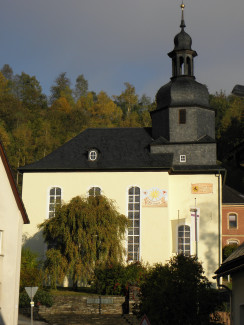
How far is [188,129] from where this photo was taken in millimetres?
34844

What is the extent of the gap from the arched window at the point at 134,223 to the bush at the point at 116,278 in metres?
4.30

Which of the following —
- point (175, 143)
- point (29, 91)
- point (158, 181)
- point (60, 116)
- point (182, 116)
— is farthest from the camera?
point (29, 91)

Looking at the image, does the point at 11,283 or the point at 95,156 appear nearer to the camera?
the point at 11,283

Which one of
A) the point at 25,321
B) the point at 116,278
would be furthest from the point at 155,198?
the point at 25,321

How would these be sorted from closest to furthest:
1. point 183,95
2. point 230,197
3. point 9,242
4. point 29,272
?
point 9,242
point 29,272
point 183,95
point 230,197

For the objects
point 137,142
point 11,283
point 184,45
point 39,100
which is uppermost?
point 39,100

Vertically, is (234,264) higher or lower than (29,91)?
lower

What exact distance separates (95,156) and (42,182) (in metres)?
3.59

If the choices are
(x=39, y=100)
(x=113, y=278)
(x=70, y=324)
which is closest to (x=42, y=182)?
(x=113, y=278)

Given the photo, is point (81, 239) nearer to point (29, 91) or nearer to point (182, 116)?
point (182, 116)

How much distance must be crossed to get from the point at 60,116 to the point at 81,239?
45939 mm

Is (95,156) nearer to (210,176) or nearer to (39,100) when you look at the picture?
(210,176)

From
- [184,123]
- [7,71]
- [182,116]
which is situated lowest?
[184,123]

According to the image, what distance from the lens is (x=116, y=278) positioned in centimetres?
2738
